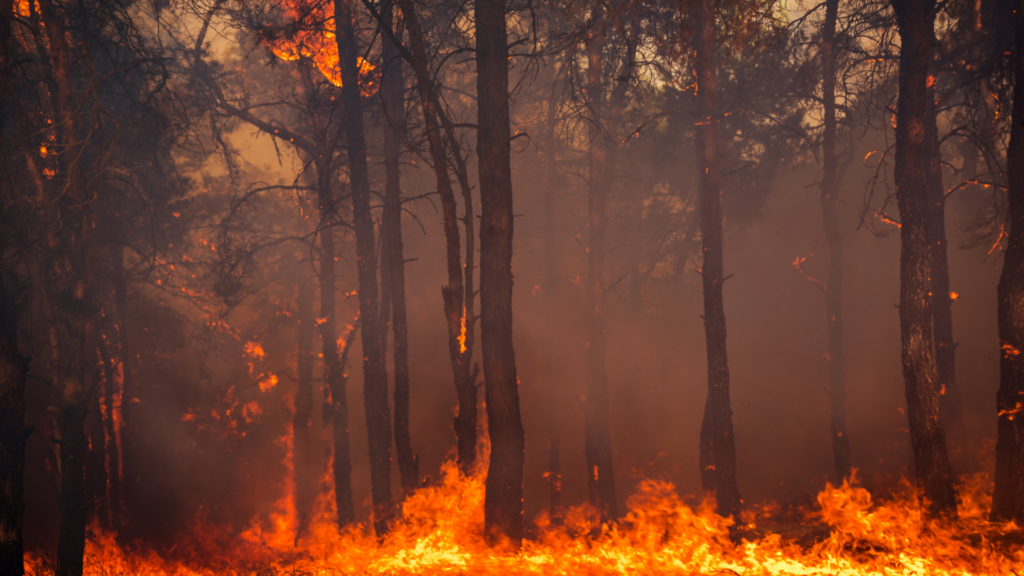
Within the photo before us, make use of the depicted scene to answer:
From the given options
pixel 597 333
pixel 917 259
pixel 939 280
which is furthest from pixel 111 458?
pixel 939 280

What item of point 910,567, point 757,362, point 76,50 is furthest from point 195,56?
point 757,362

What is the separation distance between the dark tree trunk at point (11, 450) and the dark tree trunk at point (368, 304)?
16.9 feet

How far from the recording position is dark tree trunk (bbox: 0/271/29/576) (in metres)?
6.40

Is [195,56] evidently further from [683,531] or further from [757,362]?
[757,362]

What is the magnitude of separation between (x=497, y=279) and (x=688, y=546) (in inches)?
157

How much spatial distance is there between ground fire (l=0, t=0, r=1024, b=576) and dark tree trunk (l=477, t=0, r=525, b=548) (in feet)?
Result: 0.15

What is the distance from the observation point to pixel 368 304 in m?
11.2

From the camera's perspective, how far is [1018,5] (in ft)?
22.2

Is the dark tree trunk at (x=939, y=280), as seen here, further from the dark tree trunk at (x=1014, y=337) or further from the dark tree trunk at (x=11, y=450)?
the dark tree trunk at (x=11, y=450)

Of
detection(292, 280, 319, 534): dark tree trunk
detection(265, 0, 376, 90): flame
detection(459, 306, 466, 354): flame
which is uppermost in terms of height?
detection(265, 0, 376, 90): flame

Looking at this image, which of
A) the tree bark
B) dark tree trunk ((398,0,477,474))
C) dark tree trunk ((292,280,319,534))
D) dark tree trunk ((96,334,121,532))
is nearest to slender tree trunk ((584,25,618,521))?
the tree bark

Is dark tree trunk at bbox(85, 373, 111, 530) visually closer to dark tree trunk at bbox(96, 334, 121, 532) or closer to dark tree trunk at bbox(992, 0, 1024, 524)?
dark tree trunk at bbox(96, 334, 121, 532)

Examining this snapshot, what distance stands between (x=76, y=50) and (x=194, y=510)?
47.7ft

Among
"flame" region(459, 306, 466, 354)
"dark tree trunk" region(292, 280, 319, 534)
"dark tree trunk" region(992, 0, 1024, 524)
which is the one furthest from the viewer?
"dark tree trunk" region(292, 280, 319, 534)
